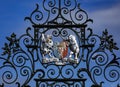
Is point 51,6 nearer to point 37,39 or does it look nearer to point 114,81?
point 37,39

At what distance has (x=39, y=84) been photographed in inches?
404

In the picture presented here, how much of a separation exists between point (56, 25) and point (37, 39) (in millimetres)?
453

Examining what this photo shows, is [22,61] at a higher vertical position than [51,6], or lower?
lower

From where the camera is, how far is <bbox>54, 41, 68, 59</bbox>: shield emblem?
10.3m

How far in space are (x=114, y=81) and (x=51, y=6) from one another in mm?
1860

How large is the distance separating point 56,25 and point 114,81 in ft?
5.04

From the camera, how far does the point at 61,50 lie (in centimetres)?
1032

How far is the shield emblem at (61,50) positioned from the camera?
10289mm

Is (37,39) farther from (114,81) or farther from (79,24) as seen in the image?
(114,81)

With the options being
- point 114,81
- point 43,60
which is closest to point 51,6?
point 43,60

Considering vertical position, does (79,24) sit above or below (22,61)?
above

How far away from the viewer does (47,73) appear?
10281mm

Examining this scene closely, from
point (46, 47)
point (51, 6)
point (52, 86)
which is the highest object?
point (51, 6)

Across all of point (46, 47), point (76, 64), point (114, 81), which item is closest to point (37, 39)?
point (46, 47)
